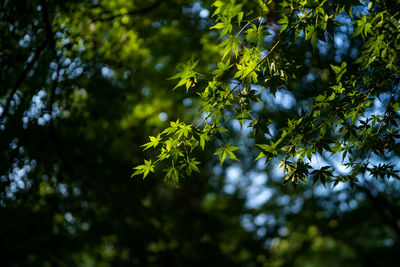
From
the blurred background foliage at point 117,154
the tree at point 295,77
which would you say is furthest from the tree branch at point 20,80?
the tree at point 295,77

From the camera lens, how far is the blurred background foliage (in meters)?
3.64

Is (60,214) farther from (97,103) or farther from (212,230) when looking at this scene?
(212,230)

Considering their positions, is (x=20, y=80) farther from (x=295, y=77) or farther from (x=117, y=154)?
(x=295, y=77)

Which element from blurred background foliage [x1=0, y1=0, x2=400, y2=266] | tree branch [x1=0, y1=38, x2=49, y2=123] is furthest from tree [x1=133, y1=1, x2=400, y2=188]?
tree branch [x1=0, y1=38, x2=49, y2=123]

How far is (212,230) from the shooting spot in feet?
24.0

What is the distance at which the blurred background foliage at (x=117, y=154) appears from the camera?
3639mm

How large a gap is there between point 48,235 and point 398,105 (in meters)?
5.39

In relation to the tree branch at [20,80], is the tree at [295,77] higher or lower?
lower

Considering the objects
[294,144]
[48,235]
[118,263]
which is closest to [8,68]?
[48,235]

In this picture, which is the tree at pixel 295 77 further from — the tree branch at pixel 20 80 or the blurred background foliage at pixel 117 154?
the tree branch at pixel 20 80

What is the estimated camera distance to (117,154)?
5.74 meters

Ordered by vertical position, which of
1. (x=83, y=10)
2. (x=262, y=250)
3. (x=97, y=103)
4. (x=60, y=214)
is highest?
(x=83, y=10)

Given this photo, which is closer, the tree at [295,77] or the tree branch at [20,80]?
the tree at [295,77]

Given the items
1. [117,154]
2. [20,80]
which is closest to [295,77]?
[20,80]
